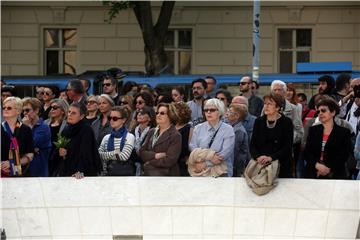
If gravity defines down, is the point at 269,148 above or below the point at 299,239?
above

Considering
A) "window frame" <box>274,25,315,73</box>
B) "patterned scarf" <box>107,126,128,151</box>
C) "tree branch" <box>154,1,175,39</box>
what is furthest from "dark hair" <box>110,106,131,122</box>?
"window frame" <box>274,25,315,73</box>

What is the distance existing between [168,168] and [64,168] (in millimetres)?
1217

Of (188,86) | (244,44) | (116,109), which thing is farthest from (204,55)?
(116,109)

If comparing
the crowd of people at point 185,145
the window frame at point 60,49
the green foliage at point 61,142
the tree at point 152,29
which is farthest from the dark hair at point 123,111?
the window frame at point 60,49

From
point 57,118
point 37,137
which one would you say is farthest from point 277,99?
point 57,118

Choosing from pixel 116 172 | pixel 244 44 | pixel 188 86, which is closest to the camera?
pixel 116 172

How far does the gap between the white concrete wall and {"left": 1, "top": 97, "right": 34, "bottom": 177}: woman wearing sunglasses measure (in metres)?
0.30

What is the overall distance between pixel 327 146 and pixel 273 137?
2.09 feet

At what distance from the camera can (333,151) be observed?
1051 centimetres

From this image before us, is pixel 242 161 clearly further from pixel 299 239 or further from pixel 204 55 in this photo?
pixel 204 55

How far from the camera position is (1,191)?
1044 cm

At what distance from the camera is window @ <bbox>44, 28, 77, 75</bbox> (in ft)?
92.5

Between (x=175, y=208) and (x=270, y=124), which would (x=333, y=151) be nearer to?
(x=270, y=124)

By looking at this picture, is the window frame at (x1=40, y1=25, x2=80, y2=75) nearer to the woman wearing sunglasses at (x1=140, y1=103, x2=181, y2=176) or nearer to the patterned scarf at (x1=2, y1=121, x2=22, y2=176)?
the patterned scarf at (x1=2, y1=121, x2=22, y2=176)
